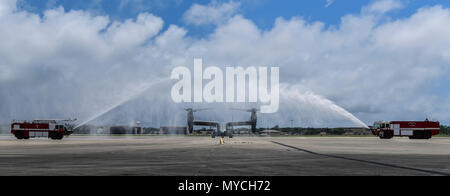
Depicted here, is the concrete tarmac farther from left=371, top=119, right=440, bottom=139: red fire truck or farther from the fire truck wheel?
left=371, top=119, right=440, bottom=139: red fire truck

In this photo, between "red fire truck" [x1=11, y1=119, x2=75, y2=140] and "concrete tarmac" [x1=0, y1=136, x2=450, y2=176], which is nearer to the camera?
"concrete tarmac" [x1=0, y1=136, x2=450, y2=176]

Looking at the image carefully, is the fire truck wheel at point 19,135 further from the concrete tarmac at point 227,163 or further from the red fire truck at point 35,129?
the concrete tarmac at point 227,163

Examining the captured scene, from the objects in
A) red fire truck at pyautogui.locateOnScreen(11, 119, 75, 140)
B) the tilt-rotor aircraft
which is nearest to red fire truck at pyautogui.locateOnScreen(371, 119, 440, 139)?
the tilt-rotor aircraft

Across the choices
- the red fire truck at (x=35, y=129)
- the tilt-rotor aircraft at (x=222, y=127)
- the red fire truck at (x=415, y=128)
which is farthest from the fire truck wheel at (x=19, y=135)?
the red fire truck at (x=415, y=128)

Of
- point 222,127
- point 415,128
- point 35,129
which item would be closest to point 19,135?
point 35,129

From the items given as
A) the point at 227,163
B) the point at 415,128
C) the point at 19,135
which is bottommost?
the point at 19,135

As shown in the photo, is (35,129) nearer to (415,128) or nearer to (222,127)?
(222,127)

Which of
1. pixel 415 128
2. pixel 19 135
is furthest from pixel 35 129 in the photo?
pixel 415 128

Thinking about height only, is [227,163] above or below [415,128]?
above

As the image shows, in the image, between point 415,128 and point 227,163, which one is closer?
point 227,163
